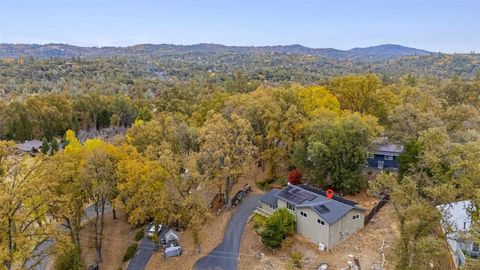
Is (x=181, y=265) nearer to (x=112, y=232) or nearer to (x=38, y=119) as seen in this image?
(x=112, y=232)

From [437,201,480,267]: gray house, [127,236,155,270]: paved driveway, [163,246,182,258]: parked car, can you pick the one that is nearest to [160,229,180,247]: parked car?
[163,246,182,258]: parked car

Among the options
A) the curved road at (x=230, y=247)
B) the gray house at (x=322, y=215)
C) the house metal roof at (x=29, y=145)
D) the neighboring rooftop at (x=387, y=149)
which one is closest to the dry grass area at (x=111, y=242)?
the curved road at (x=230, y=247)

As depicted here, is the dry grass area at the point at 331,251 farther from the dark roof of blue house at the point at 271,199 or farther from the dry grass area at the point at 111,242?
the dry grass area at the point at 111,242

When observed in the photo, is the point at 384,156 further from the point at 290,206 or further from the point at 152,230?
the point at 152,230

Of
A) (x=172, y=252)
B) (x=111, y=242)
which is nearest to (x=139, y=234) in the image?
(x=111, y=242)

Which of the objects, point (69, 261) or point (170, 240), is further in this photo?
point (170, 240)

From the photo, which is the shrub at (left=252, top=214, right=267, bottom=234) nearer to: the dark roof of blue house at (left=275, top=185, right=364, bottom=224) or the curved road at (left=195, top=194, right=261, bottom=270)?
the curved road at (left=195, top=194, right=261, bottom=270)
